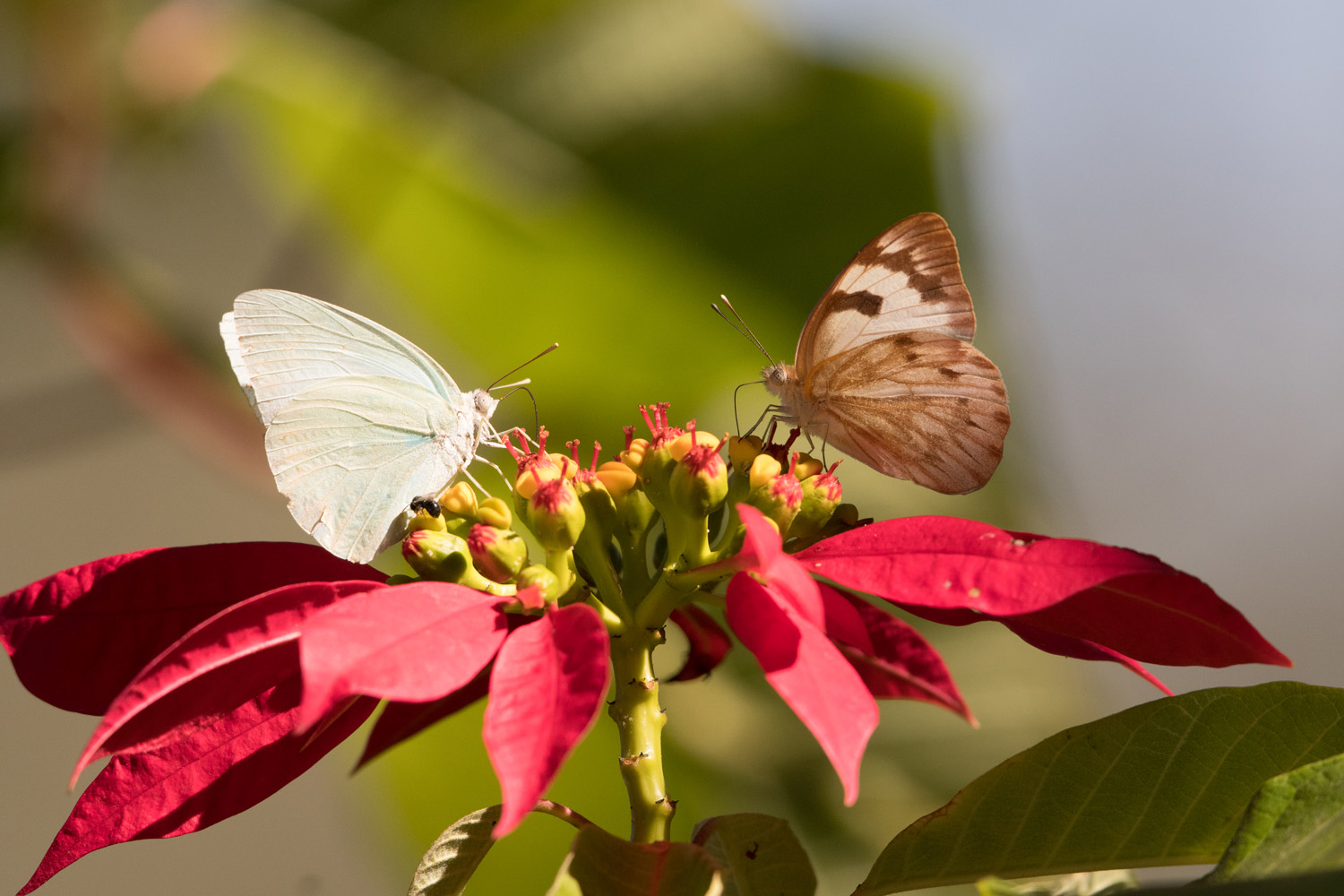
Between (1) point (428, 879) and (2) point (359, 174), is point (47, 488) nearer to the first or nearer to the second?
(2) point (359, 174)

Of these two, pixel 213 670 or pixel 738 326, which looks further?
pixel 738 326

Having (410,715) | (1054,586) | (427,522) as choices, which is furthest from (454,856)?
(1054,586)

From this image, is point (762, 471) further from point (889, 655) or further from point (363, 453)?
point (363, 453)

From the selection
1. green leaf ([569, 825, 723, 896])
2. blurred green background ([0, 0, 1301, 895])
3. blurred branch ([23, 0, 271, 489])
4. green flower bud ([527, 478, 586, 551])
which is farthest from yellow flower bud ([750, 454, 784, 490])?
blurred branch ([23, 0, 271, 489])

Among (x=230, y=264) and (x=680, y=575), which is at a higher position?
(x=230, y=264)

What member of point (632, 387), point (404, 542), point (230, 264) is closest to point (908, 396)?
point (404, 542)

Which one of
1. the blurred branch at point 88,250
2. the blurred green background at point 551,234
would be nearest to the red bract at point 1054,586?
the blurred green background at point 551,234

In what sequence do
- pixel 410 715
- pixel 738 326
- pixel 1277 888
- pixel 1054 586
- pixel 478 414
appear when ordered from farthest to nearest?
pixel 738 326 < pixel 478 414 < pixel 410 715 < pixel 1054 586 < pixel 1277 888

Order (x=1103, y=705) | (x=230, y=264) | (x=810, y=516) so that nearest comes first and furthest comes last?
(x=810, y=516), (x=1103, y=705), (x=230, y=264)
